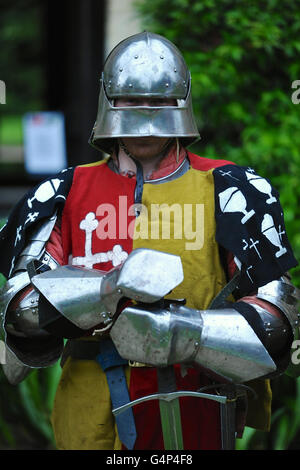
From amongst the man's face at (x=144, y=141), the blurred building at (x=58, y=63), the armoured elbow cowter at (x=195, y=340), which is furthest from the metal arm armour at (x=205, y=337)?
the blurred building at (x=58, y=63)

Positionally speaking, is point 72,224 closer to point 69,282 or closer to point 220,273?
point 69,282

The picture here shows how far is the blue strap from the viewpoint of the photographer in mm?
2277

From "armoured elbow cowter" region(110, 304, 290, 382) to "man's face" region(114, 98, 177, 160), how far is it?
1.80ft

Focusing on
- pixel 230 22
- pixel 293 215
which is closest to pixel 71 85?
pixel 230 22

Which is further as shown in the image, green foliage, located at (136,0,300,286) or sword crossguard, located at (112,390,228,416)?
green foliage, located at (136,0,300,286)

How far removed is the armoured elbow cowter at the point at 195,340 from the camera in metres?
1.99

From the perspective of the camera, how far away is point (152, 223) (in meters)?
2.29

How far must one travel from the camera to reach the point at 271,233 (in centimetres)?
226

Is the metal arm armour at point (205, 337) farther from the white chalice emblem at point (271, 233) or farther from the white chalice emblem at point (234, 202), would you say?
the white chalice emblem at point (234, 202)

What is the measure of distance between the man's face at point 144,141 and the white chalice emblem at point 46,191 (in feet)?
0.87

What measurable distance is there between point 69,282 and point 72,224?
0.30 metres

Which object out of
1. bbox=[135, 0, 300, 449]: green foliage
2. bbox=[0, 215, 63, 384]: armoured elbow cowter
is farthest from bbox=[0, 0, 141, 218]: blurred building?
bbox=[0, 215, 63, 384]: armoured elbow cowter

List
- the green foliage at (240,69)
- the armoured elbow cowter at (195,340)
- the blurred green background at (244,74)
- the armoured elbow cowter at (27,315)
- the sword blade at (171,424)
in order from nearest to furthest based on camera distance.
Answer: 1. the armoured elbow cowter at (195,340)
2. the sword blade at (171,424)
3. the armoured elbow cowter at (27,315)
4. the blurred green background at (244,74)
5. the green foliage at (240,69)

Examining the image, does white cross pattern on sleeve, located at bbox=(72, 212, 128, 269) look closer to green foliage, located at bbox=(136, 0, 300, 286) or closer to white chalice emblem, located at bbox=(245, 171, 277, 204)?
white chalice emblem, located at bbox=(245, 171, 277, 204)
